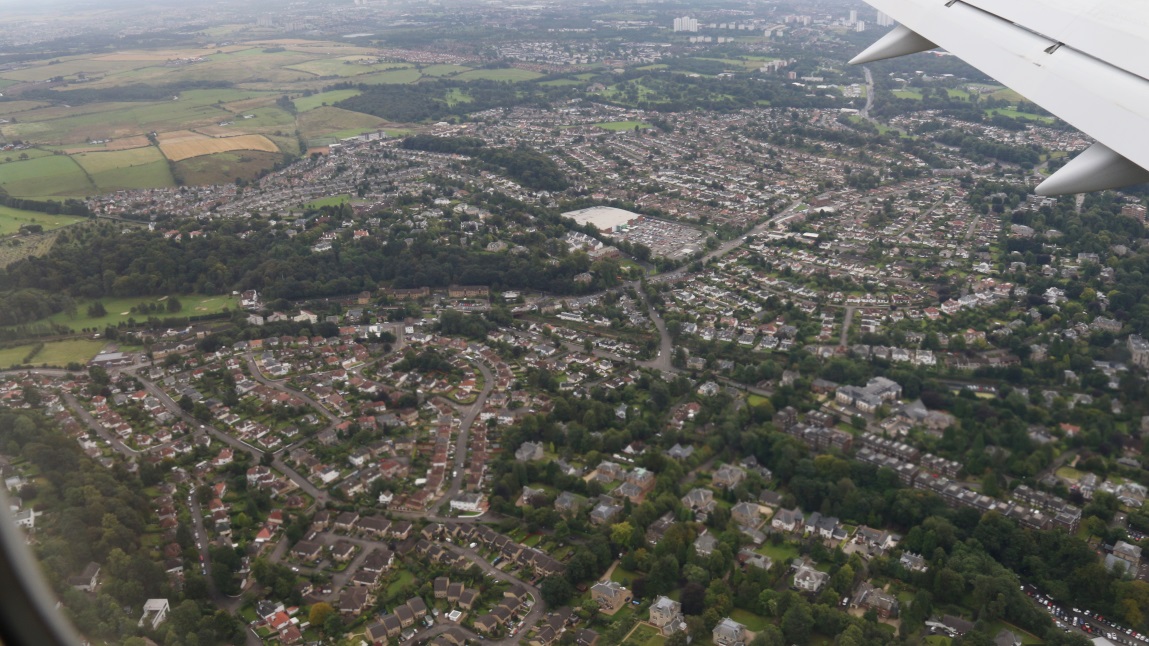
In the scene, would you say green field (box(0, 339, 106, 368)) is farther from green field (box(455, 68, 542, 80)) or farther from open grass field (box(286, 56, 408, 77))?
open grass field (box(286, 56, 408, 77))

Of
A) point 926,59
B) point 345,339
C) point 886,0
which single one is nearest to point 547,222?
point 345,339

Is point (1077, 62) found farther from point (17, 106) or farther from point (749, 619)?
point (17, 106)

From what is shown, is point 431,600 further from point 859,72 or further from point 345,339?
point 859,72

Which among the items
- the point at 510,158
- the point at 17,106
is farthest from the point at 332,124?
the point at 17,106

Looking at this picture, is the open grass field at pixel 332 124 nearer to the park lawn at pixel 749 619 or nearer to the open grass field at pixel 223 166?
the open grass field at pixel 223 166

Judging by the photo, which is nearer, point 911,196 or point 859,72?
point 911,196

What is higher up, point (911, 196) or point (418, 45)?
point (418, 45)

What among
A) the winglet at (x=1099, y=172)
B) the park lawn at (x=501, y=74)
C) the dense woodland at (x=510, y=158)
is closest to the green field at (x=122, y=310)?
the dense woodland at (x=510, y=158)
